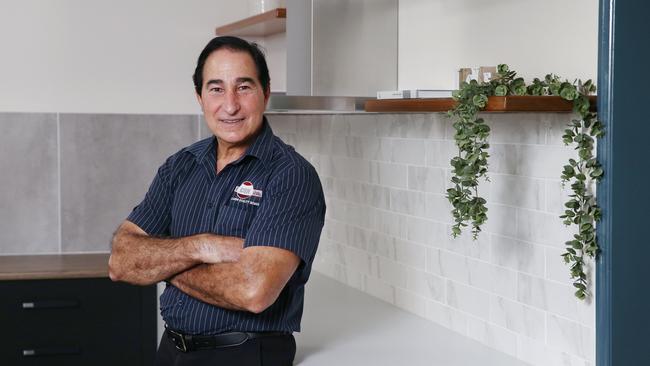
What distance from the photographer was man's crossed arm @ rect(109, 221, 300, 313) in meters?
2.16

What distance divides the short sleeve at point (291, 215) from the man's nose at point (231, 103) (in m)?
0.22

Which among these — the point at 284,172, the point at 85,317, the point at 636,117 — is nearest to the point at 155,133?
the point at 85,317

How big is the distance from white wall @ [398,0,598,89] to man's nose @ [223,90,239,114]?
67 centimetres

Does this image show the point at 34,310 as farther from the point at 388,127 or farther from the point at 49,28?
the point at 388,127

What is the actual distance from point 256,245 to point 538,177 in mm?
747

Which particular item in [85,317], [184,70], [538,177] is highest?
[184,70]

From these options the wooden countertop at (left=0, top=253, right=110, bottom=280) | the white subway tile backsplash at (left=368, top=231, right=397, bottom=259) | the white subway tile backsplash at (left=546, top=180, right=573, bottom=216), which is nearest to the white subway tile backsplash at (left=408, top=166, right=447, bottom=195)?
the white subway tile backsplash at (left=368, top=231, right=397, bottom=259)

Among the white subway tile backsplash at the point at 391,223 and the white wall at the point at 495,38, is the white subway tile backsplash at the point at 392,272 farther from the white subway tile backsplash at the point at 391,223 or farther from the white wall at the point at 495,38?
the white wall at the point at 495,38

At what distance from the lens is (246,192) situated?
231 cm

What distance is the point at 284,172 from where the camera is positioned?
2.26 metres

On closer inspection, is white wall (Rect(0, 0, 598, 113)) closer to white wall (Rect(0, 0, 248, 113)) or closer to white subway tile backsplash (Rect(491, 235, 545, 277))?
white wall (Rect(0, 0, 248, 113))

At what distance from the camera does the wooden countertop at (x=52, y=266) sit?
3623 mm

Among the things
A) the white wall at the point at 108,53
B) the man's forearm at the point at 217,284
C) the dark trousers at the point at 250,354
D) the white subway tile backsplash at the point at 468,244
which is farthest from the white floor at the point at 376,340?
the white wall at the point at 108,53

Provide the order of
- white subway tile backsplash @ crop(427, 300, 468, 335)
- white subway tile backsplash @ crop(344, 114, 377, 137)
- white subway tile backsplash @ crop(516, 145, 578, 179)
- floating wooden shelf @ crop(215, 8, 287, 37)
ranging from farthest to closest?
white subway tile backsplash @ crop(344, 114, 377, 137) → floating wooden shelf @ crop(215, 8, 287, 37) → white subway tile backsplash @ crop(427, 300, 468, 335) → white subway tile backsplash @ crop(516, 145, 578, 179)
